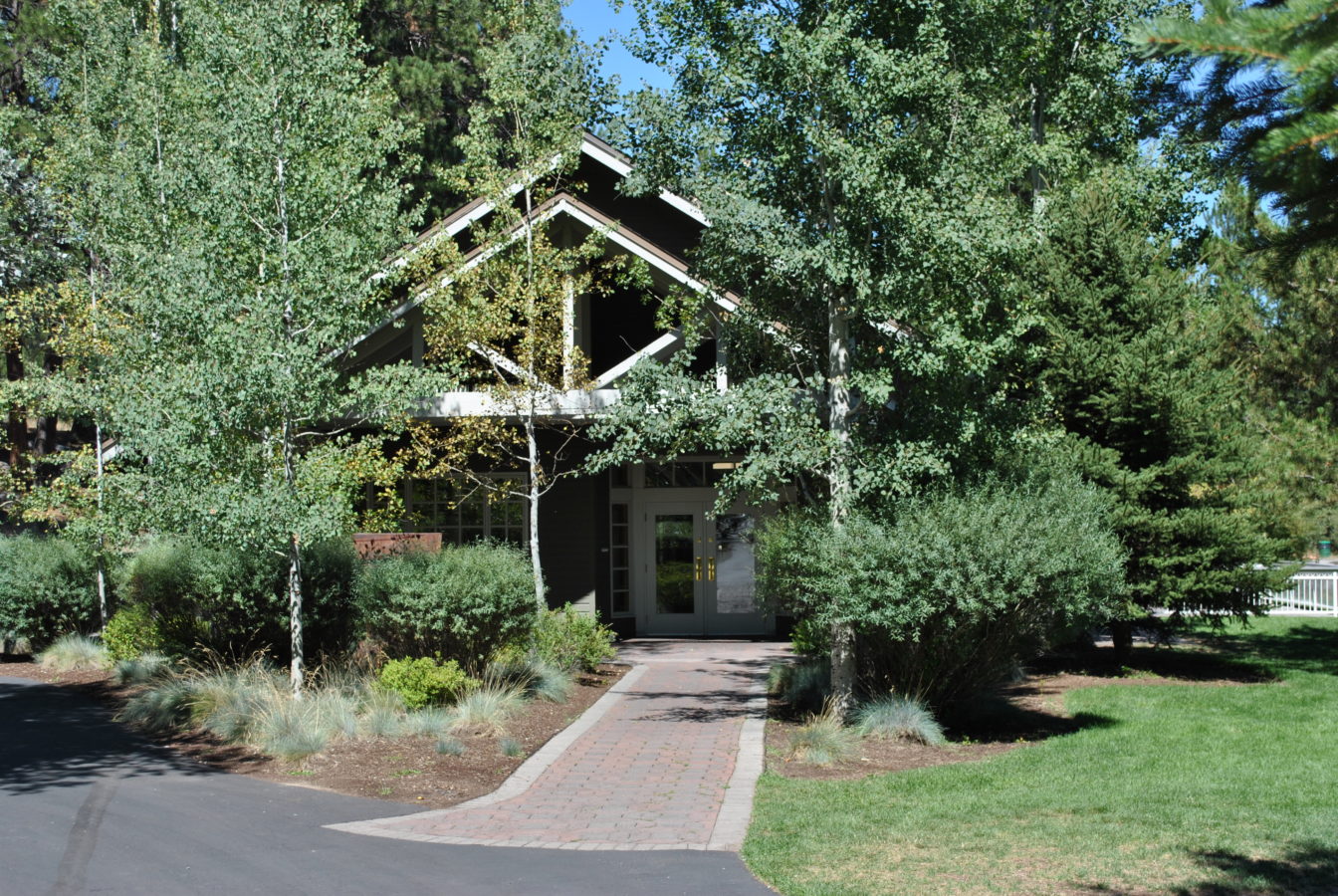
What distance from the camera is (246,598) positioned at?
44.8 ft

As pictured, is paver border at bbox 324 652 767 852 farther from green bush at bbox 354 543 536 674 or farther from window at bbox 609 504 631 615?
window at bbox 609 504 631 615

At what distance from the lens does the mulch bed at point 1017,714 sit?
10.1m

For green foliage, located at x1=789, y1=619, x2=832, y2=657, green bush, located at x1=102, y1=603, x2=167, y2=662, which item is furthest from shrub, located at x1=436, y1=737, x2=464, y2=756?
green bush, located at x1=102, y1=603, x2=167, y2=662

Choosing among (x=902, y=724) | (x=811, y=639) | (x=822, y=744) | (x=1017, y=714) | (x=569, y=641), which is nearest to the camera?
(x=822, y=744)

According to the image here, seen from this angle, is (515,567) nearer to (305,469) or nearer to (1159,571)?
(305,469)

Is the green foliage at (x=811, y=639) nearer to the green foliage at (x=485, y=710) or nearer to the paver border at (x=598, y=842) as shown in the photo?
the paver border at (x=598, y=842)

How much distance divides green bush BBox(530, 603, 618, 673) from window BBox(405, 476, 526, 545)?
4.22m

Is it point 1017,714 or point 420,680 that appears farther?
point 1017,714

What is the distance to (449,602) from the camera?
12055 millimetres

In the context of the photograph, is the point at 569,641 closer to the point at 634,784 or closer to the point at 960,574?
the point at 634,784

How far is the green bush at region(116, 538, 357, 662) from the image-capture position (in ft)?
44.4

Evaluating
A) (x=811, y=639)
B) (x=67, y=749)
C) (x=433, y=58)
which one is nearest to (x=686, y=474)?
(x=811, y=639)

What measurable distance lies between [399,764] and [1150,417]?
10232 mm

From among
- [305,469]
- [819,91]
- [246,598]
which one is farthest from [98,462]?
[819,91]
